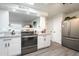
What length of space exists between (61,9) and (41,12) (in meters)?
0.53

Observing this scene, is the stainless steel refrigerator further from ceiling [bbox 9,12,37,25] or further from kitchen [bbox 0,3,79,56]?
ceiling [bbox 9,12,37,25]

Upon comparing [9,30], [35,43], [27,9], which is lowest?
[35,43]

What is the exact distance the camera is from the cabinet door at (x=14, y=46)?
2.05 m

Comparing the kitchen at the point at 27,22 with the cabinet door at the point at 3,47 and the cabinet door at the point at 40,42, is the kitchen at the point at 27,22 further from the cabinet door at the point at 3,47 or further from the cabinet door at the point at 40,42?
the cabinet door at the point at 40,42

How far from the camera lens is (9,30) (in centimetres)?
212

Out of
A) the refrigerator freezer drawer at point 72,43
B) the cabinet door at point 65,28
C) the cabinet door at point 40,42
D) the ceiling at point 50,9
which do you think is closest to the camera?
the ceiling at point 50,9

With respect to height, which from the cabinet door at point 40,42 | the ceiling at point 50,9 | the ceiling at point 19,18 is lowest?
the cabinet door at point 40,42

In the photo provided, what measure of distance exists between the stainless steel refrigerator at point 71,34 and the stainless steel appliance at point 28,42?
1.00 m

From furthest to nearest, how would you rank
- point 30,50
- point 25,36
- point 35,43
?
1. point 35,43
2. point 30,50
3. point 25,36

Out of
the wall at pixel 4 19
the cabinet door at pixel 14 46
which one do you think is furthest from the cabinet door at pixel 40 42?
the wall at pixel 4 19

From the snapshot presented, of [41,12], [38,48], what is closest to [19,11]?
[41,12]

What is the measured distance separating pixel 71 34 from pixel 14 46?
1.71 metres

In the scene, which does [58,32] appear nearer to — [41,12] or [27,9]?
[41,12]

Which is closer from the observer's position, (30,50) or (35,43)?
(30,50)
